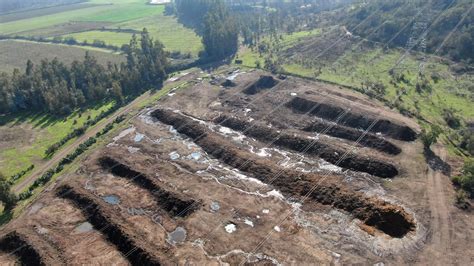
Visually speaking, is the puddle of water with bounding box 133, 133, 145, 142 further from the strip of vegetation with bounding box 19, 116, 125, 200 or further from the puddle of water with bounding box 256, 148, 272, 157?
the puddle of water with bounding box 256, 148, 272, 157

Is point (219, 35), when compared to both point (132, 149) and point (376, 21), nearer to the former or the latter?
point (376, 21)

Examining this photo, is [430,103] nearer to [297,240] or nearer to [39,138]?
[297,240]

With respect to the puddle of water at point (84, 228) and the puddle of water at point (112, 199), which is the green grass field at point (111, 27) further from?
the puddle of water at point (84, 228)

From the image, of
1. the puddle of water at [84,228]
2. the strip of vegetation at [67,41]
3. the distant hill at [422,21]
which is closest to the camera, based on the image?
the puddle of water at [84,228]

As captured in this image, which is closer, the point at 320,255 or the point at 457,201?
the point at 320,255

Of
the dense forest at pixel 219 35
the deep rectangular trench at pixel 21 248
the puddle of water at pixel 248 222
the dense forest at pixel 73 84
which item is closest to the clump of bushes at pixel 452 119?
the puddle of water at pixel 248 222

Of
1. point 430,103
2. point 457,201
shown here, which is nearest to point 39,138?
point 457,201
